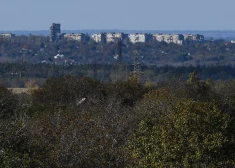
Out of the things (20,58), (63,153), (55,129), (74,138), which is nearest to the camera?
(63,153)

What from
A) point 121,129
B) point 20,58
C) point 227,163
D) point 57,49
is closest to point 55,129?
point 121,129

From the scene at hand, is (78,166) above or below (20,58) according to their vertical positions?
above

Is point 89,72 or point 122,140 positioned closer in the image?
point 122,140

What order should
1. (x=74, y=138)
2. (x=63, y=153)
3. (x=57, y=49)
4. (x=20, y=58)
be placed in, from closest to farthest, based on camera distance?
(x=63, y=153) → (x=74, y=138) → (x=20, y=58) → (x=57, y=49)

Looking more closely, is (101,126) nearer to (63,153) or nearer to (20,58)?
(63,153)

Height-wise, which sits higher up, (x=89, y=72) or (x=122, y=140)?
(x=122, y=140)

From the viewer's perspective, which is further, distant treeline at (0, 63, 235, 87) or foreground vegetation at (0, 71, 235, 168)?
distant treeline at (0, 63, 235, 87)

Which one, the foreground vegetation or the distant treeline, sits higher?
the foreground vegetation

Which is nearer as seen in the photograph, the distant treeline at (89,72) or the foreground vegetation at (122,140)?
the foreground vegetation at (122,140)

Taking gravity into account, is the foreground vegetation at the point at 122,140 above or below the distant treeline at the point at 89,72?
above

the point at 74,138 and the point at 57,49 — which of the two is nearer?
the point at 74,138
